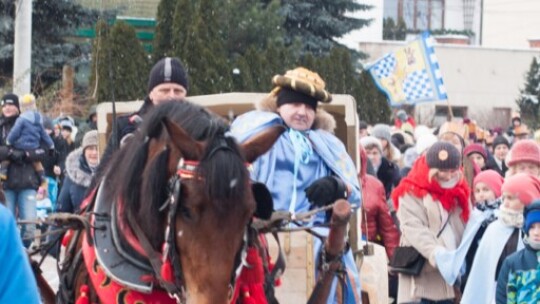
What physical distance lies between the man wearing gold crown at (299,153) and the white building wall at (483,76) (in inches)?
1740

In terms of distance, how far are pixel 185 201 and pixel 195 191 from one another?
0.06 metres

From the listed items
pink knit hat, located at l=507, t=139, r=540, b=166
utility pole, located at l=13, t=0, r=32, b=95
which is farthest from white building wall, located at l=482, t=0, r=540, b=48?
pink knit hat, located at l=507, t=139, r=540, b=166

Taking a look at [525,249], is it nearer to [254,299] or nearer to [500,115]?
[254,299]

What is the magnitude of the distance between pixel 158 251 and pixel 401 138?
15.6 m

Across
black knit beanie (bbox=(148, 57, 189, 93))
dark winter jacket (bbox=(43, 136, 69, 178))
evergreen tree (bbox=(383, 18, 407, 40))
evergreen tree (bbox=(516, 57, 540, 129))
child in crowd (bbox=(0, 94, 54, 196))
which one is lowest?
evergreen tree (bbox=(516, 57, 540, 129))

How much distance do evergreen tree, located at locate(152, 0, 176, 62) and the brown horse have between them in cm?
1903

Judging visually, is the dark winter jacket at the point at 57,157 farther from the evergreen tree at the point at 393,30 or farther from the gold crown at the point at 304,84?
the evergreen tree at the point at 393,30

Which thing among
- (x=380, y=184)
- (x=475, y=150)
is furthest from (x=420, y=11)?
(x=380, y=184)

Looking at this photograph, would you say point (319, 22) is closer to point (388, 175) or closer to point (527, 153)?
point (388, 175)

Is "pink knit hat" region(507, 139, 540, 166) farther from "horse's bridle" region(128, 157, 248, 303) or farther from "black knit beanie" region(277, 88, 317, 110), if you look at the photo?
"horse's bridle" region(128, 157, 248, 303)

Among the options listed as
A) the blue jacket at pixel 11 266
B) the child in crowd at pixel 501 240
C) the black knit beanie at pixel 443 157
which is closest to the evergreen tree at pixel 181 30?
the black knit beanie at pixel 443 157

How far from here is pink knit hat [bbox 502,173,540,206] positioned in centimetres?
874

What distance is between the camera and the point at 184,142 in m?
5.08

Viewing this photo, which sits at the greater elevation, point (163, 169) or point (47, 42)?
point (163, 169)
